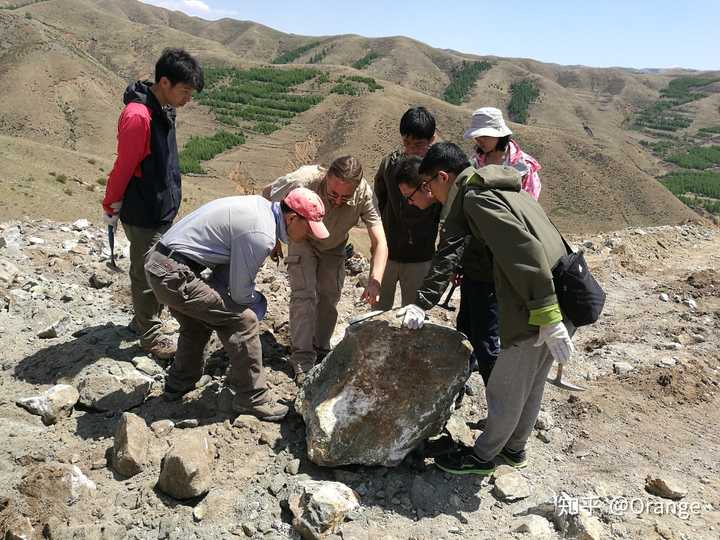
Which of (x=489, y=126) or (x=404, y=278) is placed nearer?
(x=489, y=126)

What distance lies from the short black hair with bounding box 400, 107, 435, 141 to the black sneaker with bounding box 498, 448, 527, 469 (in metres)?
2.11

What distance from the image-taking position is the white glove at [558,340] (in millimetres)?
2391

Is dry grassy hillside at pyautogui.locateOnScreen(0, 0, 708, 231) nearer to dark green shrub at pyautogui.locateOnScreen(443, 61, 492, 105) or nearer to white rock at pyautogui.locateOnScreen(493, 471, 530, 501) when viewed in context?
white rock at pyautogui.locateOnScreen(493, 471, 530, 501)

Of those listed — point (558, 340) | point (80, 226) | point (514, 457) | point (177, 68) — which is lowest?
point (514, 457)

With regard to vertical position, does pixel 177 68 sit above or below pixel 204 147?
above

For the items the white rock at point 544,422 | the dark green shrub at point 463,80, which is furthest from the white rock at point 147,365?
the dark green shrub at point 463,80

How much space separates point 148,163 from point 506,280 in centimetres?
230

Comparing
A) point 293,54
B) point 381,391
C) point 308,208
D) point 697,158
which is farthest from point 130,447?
point 293,54

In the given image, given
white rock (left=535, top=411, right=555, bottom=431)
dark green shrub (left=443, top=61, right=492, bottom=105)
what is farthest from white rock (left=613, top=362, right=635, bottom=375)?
dark green shrub (left=443, top=61, right=492, bottom=105)

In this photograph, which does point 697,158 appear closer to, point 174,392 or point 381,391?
point 381,391

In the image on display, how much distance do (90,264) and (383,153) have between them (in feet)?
77.0

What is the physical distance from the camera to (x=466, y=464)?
283 centimetres

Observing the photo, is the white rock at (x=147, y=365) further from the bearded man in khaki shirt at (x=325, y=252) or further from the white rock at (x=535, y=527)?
the white rock at (x=535, y=527)

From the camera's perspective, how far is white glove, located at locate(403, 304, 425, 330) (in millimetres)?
2676
